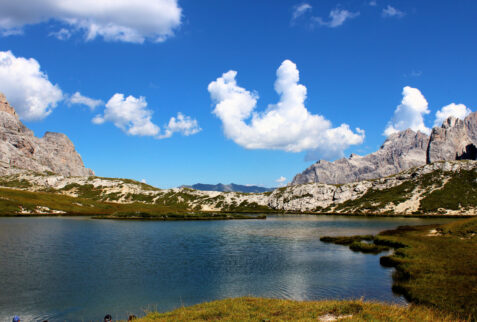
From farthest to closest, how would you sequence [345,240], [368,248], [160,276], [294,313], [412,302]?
[345,240]
[368,248]
[160,276]
[412,302]
[294,313]

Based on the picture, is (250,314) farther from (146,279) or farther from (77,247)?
(77,247)

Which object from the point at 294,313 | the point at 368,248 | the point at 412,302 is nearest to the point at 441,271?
the point at 412,302

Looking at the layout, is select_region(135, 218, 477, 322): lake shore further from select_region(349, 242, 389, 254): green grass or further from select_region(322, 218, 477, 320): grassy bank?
select_region(349, 242, 389, 254): green grass

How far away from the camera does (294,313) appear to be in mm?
24031

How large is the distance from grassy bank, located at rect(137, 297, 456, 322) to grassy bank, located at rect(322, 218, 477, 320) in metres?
5.90

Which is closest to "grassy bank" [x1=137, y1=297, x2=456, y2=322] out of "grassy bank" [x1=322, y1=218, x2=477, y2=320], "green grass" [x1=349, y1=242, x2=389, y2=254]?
"grassy bank" [x1=322, y1=218, x2=477, y2=320]

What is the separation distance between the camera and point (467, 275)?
40312 millimetres

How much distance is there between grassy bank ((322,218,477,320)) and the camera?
32188 mm

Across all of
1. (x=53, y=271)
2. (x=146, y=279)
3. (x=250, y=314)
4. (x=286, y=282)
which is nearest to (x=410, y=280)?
(x=286, y=282)

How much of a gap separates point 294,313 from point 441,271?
103 ft

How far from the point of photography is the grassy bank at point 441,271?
3219cm

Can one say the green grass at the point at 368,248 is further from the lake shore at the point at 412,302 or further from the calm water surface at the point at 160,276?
the lake shore at the point at 412,302

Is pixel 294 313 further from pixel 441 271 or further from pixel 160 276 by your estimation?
pixel 441 271

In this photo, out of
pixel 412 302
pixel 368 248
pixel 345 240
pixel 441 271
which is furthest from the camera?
pixel 345 240
